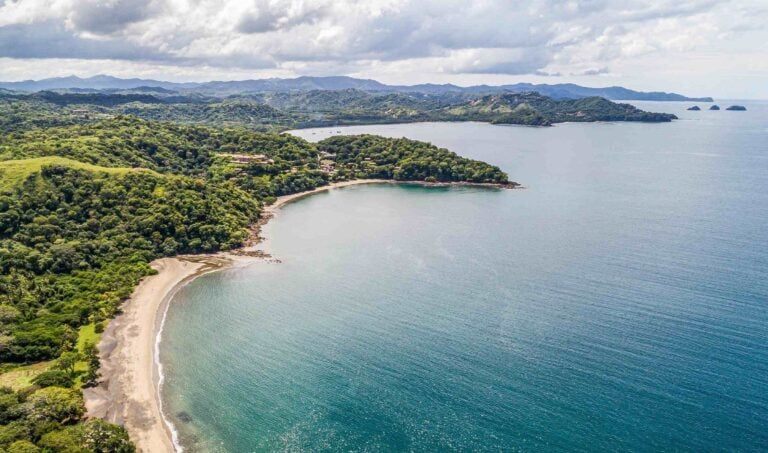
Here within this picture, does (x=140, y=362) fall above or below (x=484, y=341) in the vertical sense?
below

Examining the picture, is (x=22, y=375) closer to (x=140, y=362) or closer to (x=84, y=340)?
(x=84, y=340)

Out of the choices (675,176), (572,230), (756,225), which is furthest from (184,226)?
(675,176)

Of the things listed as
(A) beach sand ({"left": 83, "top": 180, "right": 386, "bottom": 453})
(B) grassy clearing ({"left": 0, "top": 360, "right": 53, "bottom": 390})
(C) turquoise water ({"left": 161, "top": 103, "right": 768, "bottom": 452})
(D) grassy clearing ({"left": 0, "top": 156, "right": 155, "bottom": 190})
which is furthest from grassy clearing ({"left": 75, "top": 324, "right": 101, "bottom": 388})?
(D) grassy clearing ({"left": 0, "top": 156, "right": 155, "bottom": 190})

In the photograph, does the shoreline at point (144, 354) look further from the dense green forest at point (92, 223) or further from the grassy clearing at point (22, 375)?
the grassy clearing at point (22, 375)

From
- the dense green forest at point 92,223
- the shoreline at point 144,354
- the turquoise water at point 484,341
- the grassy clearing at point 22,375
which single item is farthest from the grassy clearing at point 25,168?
the grassy clearing at point 22,375

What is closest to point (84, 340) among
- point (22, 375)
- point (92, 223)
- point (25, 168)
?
point (22, 375)

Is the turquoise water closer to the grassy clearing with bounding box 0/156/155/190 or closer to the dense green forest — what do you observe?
the dense green forest
